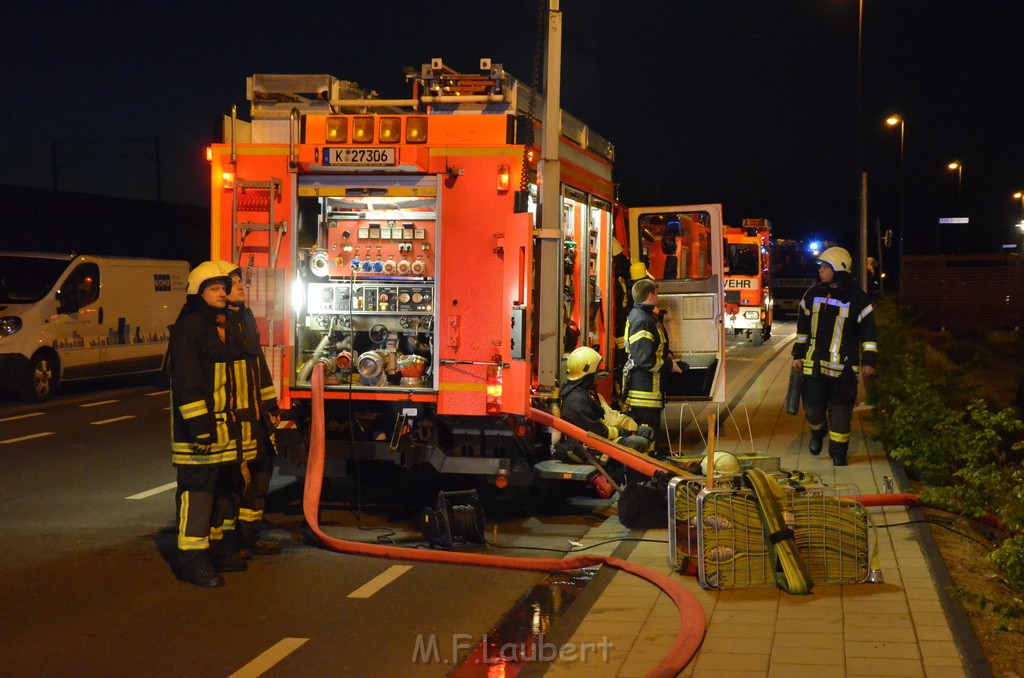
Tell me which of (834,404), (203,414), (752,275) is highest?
(752,275)

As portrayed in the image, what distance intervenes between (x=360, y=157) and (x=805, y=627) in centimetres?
467

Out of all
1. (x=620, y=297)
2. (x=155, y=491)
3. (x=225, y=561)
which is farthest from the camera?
(x=620, y=297)

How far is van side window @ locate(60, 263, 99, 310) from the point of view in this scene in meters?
17.6

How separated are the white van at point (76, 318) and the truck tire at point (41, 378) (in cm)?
1

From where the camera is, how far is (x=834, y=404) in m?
10.1

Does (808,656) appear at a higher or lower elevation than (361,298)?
lower

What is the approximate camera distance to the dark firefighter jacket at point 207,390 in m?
6.66

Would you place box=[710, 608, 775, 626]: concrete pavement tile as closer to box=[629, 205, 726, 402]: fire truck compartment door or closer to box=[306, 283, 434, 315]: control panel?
box=[306, 283, 434, 315]: control panel

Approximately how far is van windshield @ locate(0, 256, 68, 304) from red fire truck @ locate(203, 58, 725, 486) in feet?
32.3

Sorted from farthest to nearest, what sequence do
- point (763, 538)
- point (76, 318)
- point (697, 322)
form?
point (76, 318), point (697, 322), point (763, 538)

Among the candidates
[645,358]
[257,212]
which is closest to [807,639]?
[645,358]

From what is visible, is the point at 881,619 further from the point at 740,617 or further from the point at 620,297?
the point at 620,297

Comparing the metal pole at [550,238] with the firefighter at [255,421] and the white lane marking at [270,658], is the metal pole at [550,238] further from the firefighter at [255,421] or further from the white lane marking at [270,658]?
the white lane marking at [270,658]

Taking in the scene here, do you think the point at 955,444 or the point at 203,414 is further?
the point at 955,444
